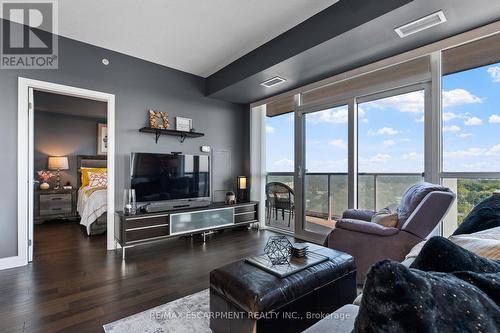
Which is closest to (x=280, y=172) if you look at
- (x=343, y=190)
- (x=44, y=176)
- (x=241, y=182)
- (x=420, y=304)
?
(x=241, y=182)

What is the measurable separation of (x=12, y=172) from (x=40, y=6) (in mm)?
1921

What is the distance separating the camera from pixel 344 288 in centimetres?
182

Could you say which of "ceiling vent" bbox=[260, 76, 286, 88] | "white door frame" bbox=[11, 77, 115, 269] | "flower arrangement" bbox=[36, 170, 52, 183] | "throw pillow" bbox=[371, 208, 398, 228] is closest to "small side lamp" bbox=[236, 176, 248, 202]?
"ceiling vent" bbox=[260, 76, 286, 88]

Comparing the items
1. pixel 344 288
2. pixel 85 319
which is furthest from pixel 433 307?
pixel 85 319

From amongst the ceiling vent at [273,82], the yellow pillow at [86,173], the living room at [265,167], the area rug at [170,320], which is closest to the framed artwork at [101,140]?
the yellow pillow at [86,173]

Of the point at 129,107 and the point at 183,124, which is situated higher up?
the point at 129,107

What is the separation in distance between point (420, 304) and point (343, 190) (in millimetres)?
3511

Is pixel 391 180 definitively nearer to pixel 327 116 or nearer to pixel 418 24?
pixel 327 116

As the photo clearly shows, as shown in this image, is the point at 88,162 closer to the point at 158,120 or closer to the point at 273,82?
the point at 158,120

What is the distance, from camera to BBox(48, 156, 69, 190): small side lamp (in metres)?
5.63

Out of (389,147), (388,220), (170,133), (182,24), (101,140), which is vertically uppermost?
(182,24)

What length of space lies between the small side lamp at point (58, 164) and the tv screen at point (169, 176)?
3.34 m

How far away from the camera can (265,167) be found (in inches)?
196

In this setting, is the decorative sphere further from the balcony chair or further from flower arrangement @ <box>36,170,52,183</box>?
flower arrangement @ <box>36,170,52,183</box>
